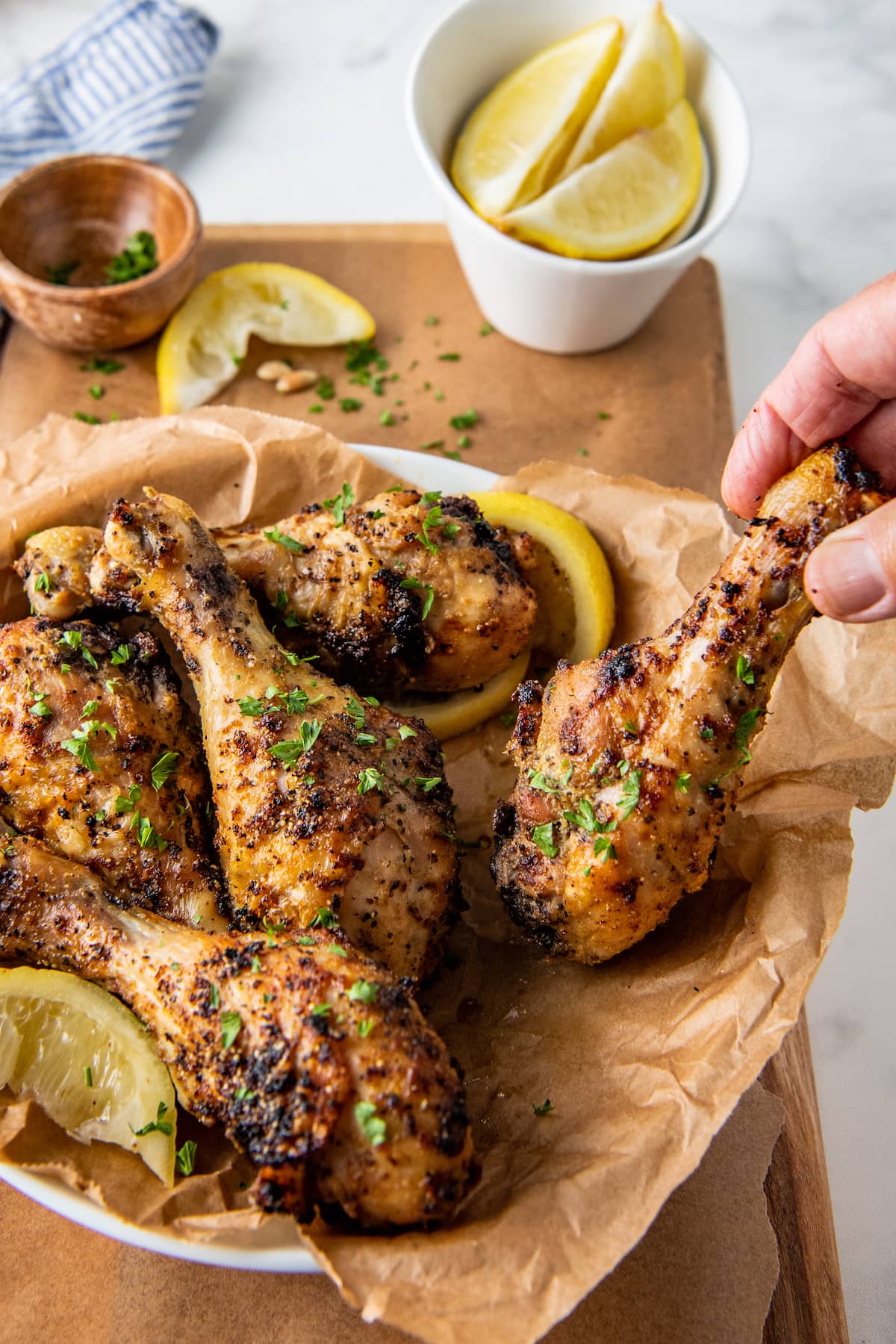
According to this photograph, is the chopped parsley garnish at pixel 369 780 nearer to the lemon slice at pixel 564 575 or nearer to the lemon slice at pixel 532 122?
the lemon slice at pixel 564 575

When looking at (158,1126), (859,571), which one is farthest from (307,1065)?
(859,571)

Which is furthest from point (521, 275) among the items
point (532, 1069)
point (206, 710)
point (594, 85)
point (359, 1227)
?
point (359, 1227)

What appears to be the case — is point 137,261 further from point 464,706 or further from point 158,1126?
point 158,1126

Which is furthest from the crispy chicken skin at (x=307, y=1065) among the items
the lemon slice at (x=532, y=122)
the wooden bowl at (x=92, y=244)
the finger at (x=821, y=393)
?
the lemon slice at (x=532, y=122)

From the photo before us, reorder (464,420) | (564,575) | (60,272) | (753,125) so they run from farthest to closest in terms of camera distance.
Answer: (753,125) < (60,272) < (464,420) < (564,575)

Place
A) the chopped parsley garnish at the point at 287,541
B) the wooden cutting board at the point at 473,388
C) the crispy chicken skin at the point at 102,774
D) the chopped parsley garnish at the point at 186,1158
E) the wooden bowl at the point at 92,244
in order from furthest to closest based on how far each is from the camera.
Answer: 1. the wooden cutting board at the point at 473,388
2. the wooden bowl at the point at 92,244
3. the chopped parsley garnish at the point at 287,541
4. the crispy chicken skin at the point at 102,774
5. the chopped parsley garnish at the point at 186,1158

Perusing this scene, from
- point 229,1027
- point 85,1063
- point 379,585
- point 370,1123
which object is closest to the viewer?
point 370,1123

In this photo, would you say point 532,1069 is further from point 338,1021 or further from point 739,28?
point 739,28
